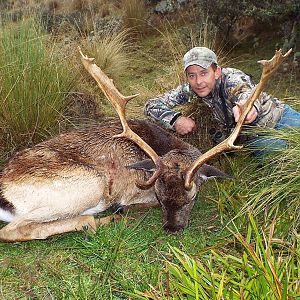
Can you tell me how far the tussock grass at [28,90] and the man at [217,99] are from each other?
1.16m

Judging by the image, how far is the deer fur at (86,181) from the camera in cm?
445

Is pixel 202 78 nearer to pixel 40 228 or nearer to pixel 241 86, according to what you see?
pixel 241 86

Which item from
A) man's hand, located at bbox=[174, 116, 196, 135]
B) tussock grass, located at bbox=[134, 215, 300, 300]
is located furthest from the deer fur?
tussock grass, located at bbox=[134, 215, 300, 300]

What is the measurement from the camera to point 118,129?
5199mm

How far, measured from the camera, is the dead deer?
14.6 ft

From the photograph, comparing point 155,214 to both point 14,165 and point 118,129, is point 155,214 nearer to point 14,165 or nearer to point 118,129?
point 118,129

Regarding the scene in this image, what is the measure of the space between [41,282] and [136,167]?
1.27 m

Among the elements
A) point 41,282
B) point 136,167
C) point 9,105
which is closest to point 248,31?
point 9,105

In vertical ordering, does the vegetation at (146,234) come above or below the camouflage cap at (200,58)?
below

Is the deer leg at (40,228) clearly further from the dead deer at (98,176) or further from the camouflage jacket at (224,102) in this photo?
the camouflage jacket at (224,102)

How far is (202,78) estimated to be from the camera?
540cm

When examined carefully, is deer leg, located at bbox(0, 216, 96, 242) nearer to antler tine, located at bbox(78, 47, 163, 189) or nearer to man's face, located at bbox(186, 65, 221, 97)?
antler tine, located at bbox(78, 47, 163, 189)

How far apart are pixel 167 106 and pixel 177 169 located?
4.79ft

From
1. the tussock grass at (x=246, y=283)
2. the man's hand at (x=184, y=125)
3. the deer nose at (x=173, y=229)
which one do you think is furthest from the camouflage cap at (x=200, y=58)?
the tussock grass at (x=246, y=283)
